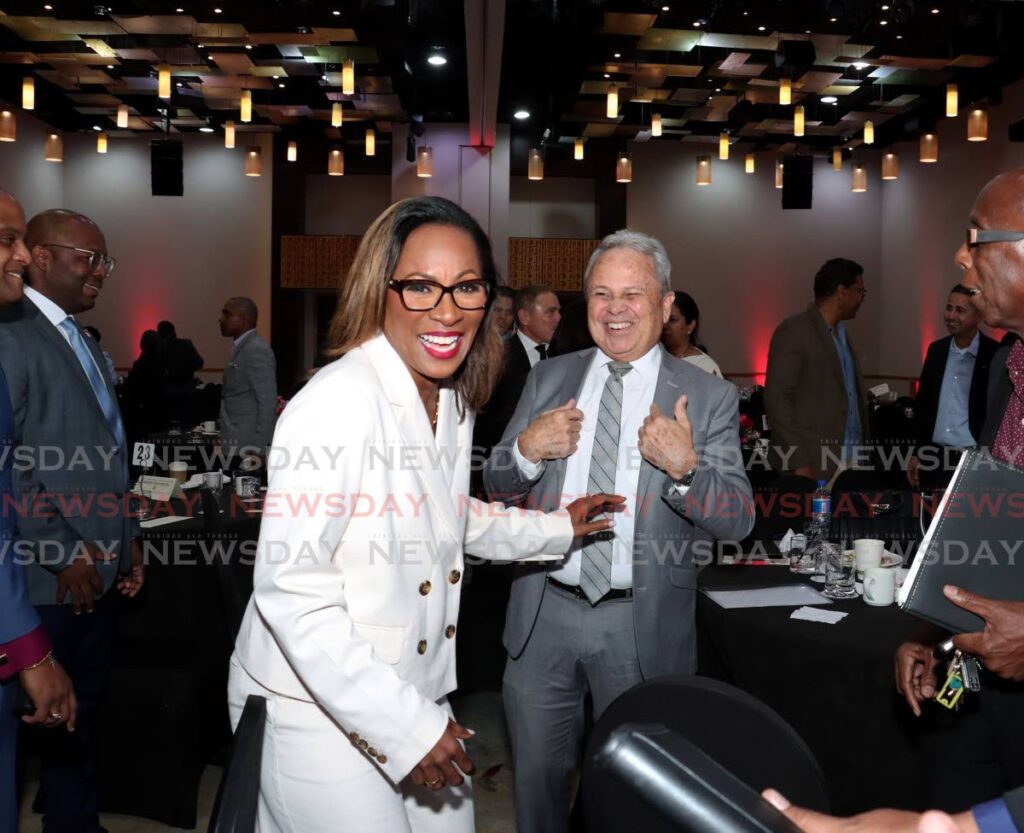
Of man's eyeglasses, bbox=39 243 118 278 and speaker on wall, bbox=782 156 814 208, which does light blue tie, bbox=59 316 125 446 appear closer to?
man's eyeglasses, bbox=39 243 118 278

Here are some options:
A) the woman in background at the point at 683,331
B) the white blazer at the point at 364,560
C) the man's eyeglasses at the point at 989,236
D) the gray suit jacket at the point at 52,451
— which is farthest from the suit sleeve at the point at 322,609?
the woman in background at the point at 683,331

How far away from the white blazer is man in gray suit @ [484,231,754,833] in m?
0.75

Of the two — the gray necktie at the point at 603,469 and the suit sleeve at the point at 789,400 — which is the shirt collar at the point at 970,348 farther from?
the gray necktie at the point at 603,469

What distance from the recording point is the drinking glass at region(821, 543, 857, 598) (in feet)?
9.48

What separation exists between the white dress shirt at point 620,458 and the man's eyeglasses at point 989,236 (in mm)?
872

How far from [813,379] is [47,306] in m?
3.86

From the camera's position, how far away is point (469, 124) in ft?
45.5

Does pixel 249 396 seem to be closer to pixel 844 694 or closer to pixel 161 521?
pixel 161 521

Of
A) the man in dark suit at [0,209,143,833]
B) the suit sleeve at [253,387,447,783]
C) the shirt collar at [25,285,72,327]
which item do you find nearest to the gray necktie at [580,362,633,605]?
the suit sleeve at [253,387,447,783]

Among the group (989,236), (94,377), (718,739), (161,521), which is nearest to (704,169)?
(161,521)

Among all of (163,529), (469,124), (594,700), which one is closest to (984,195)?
(594,700)

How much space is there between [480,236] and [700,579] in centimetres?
178

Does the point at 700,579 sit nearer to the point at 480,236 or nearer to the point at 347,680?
the point at 480,236

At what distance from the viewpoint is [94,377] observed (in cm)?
296
